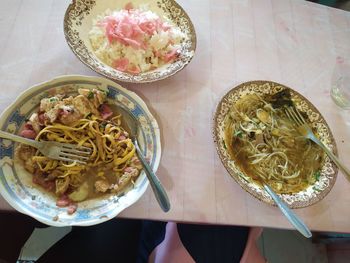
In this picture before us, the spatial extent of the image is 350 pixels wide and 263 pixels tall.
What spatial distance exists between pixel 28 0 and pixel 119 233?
951 mm

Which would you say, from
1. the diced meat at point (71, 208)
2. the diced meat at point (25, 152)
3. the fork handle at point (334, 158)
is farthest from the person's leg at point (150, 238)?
the fork handle at point (334, 158)

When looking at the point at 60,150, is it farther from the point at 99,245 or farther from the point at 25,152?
the point at 99,245

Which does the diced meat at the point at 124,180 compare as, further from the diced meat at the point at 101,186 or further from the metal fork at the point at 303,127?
the metal fork at the point at 303,127

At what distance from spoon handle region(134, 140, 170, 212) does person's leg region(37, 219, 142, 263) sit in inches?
16.4

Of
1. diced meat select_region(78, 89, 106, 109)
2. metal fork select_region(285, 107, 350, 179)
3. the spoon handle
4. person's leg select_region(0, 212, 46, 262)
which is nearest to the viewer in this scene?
the spoon handle

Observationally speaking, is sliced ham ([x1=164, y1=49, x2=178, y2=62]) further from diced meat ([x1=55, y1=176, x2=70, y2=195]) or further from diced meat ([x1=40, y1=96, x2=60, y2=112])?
diced meat ([x1=55, y1=176, x2=70, y2=195])

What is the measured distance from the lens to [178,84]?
1.16m

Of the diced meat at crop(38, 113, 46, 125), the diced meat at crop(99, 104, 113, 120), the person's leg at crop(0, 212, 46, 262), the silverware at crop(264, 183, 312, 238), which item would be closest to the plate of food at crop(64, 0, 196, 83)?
the diced meat at crop(99, 104, 113, 120)

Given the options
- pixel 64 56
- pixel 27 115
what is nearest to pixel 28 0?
pixel 64 56

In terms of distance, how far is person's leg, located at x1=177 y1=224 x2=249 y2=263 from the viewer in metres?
1.18

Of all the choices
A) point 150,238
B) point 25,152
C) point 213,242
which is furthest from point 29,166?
point 213,242

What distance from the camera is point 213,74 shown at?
122 centimetres

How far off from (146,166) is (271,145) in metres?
0.47

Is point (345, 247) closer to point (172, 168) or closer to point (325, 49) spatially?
point (325, 49)
